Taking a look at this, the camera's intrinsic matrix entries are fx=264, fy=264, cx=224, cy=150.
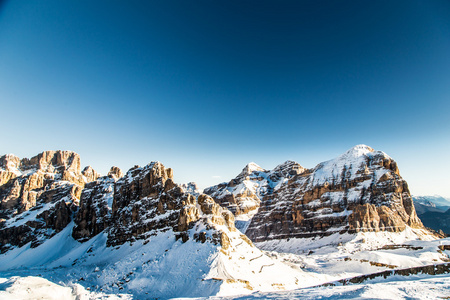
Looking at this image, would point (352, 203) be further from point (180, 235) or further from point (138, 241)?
point (138, 241)

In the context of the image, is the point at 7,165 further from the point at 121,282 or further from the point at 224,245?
the point at 224,245

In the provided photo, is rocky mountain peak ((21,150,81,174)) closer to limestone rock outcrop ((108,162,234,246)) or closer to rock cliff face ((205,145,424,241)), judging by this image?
limestone rock outcrop ((108,162,234,246))

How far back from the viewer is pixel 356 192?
175875 mm

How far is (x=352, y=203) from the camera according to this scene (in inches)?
6781

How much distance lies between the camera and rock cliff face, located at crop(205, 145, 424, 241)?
153 meters

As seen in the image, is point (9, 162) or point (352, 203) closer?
point (352, 203)

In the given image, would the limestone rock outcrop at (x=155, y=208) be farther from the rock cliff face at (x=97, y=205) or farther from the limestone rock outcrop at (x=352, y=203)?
the limestone rock outcrop at (x=352, y=203)

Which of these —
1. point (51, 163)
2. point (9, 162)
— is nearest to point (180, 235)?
point (51, 163)

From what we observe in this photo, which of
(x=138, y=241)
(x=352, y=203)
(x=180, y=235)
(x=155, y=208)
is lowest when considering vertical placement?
(x=138, y=241)

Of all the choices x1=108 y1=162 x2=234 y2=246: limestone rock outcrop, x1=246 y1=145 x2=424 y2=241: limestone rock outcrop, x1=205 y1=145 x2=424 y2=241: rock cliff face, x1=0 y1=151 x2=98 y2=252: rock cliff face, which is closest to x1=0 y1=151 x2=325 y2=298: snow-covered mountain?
x1=108 y1=162 x2=234 y2=246: limestone rock outcrop

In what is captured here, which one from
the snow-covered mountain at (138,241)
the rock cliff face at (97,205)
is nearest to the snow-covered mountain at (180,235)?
the snow-covered mountain at (138,241)

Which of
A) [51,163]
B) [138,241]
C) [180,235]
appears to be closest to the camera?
[180,235]

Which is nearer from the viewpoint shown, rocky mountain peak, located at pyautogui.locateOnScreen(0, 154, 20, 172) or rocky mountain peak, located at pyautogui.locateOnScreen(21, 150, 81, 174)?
rocky mountain peak, located at pyautogui.locateOnScreen(0, 154, 20, 172)

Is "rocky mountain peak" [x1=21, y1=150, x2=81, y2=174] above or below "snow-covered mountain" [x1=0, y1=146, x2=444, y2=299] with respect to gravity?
above
